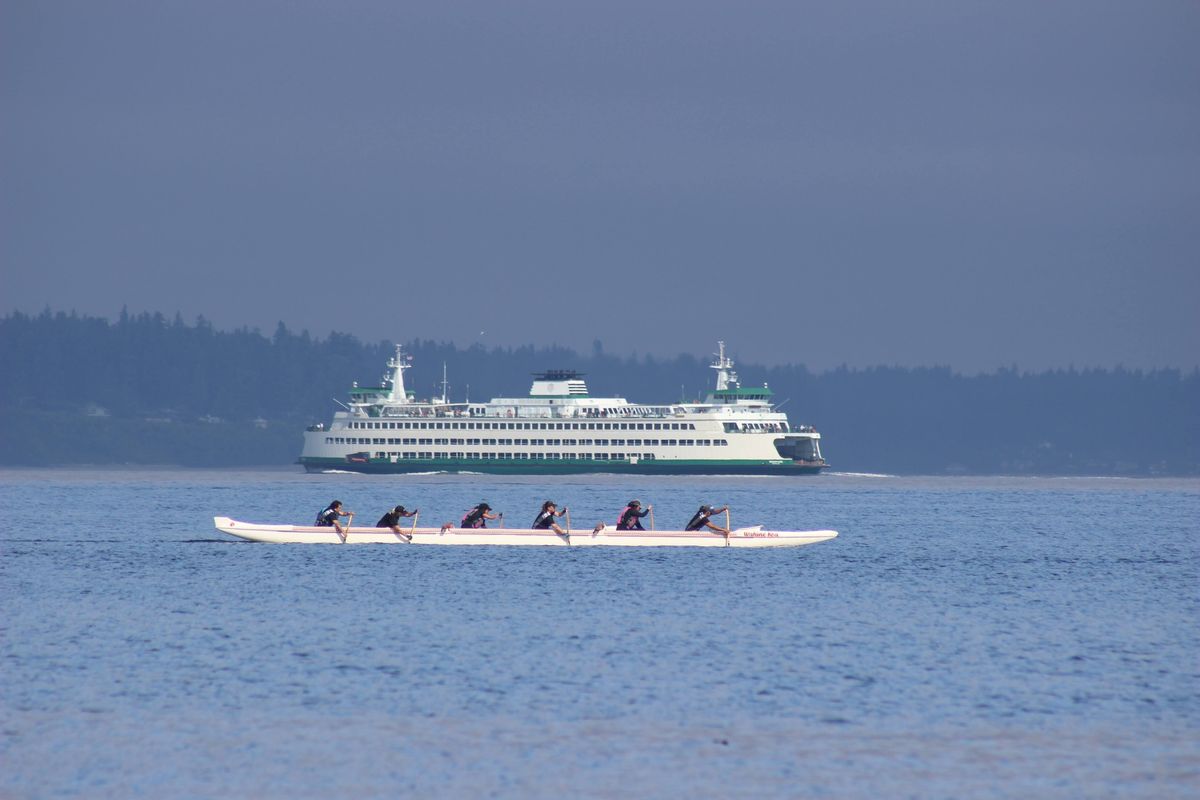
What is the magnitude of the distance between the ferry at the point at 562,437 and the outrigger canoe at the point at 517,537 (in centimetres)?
10983

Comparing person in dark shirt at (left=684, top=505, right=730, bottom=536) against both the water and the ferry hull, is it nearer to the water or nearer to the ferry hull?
the water

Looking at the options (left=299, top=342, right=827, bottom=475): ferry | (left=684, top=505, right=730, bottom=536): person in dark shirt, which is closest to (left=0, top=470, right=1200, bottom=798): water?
(left=684, top=505, right=730, bottom=536): person in dark shirt

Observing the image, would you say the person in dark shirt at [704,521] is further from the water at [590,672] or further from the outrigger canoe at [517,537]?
the water at [590,672]

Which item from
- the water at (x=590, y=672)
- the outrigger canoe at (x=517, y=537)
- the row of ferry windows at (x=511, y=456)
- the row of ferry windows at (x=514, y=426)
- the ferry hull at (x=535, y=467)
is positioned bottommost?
the water at (x=590, y=672)

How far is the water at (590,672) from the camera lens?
83.8 ft

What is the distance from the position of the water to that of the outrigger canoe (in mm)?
719

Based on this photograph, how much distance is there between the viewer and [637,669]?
1374 inches

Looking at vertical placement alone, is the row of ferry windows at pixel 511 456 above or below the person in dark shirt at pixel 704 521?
above

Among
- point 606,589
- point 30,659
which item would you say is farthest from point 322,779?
point 606,589

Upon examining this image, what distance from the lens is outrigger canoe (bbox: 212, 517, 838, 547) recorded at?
62500 mm

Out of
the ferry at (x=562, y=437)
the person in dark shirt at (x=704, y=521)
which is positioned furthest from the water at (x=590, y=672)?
the ferry at (x=562, y=437)

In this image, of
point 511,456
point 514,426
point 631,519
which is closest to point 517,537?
point 631,519

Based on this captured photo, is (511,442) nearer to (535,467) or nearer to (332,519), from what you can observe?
(535,467)

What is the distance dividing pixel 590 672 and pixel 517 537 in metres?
28.8
